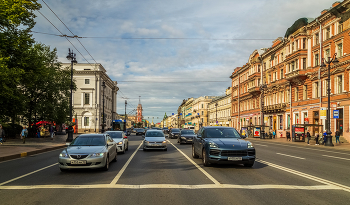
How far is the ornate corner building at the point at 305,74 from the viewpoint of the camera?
34.2m

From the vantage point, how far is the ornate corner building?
112 ft

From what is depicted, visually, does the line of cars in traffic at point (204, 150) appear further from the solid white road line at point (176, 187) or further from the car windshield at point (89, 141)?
the solid white road line at point (176, 187)

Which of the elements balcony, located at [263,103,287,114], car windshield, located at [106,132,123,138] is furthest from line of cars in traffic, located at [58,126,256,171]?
balcony, located at [263,103,287,114]

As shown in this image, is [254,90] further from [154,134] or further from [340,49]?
[154,134]

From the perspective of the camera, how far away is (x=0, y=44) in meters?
23.1

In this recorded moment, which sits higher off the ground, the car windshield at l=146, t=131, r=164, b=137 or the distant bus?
the car windshield at l=146, t=131, r=164, b=137

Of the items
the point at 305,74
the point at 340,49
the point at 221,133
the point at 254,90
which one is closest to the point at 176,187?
the point at 221,133

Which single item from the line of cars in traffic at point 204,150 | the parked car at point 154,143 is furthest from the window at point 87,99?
the line of cars in traffic at point 204,150

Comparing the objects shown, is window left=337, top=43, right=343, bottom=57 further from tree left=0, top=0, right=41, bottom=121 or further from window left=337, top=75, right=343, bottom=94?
tree left=0, top=0, right=41, bottom=121

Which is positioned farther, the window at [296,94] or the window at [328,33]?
the window at [296,94]

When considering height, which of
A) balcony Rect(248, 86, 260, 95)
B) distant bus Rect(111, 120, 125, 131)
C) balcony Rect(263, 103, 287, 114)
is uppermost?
balcony Rect(248, 86, 260, 95)

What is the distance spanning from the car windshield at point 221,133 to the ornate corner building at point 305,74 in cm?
2185

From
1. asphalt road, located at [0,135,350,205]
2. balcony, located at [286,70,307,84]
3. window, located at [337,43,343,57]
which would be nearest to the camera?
asphalt road, located at [0,135,350,205]

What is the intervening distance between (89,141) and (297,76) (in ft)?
125
